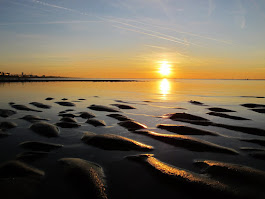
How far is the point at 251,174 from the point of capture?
7.22 metres

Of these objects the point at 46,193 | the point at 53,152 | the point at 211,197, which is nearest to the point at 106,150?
the point at 53,152

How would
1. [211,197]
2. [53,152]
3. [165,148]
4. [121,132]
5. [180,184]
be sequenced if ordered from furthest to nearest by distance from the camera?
[121,132] → [165,148] → [53,152] → [180,184] → [211,197]

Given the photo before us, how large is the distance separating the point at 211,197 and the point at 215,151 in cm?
456

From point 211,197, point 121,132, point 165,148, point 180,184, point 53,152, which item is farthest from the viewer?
point 121,132

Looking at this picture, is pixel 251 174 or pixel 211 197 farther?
pixel 251 174

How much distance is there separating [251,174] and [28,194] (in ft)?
27.4

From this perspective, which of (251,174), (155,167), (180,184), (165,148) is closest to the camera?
(180,184)

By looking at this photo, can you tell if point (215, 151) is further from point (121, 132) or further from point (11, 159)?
point (11, 159)

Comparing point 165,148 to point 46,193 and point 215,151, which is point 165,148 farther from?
point 46,193

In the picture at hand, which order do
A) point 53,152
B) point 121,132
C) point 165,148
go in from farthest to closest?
point 121,132, point 165,148, point 53,152

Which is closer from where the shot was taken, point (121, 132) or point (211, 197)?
point (211, 197)

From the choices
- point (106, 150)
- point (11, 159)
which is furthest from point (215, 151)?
point (11, 159)

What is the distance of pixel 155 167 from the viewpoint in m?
8.02

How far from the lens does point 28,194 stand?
5.95 meters
